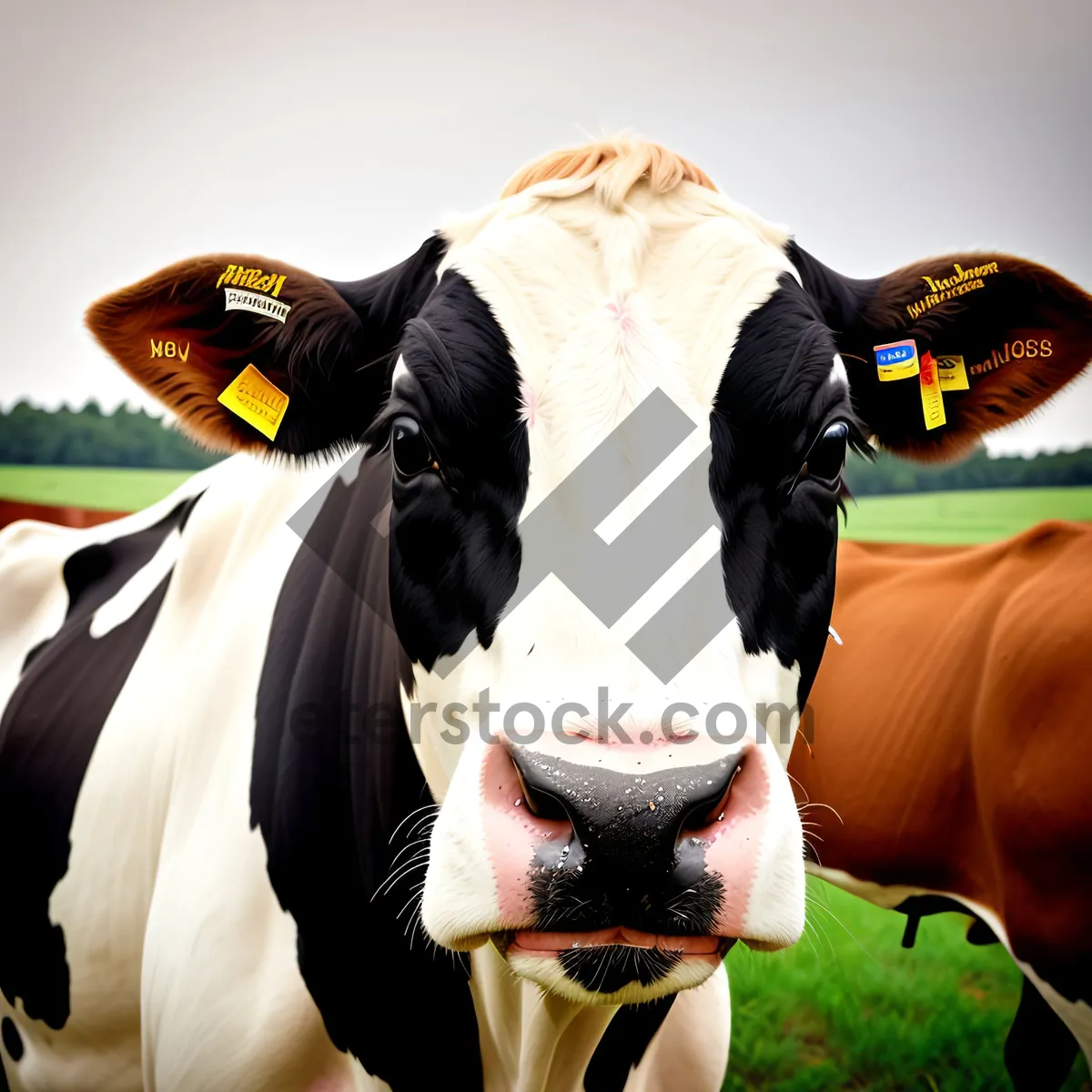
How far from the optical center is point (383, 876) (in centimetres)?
183

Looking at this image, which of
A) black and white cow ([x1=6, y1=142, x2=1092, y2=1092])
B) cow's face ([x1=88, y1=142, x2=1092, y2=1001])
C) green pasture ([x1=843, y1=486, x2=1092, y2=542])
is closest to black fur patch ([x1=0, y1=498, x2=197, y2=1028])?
black and white cow ([x1=6, y1=142, x2=1092, y2=1092])

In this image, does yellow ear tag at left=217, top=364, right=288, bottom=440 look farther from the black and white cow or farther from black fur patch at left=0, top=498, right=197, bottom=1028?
black fur patch at left=0, top=498, right=197, bottom=1028

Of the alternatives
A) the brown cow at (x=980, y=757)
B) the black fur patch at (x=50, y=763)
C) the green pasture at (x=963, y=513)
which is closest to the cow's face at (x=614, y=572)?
the black fur patch at (x=50, y=763)

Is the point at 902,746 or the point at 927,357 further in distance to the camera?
the point at 902,746

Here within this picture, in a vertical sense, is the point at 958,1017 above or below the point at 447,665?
below

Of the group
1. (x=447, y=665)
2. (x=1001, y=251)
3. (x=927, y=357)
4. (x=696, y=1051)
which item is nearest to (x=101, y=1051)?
(x=696, y=1051)

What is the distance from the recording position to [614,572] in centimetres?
130

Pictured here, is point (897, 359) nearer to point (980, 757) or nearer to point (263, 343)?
point (263, 343)

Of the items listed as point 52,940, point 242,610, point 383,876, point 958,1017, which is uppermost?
point 242,610

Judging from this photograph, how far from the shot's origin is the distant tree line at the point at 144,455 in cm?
595

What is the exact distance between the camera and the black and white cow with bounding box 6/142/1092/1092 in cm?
120

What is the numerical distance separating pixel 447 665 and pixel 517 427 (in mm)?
409

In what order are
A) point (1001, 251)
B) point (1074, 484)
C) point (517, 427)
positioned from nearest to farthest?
1. point (517, 427)
2. point (1001, 251)
3. point (1074, 484)

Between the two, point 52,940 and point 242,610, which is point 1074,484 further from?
point 52,940
